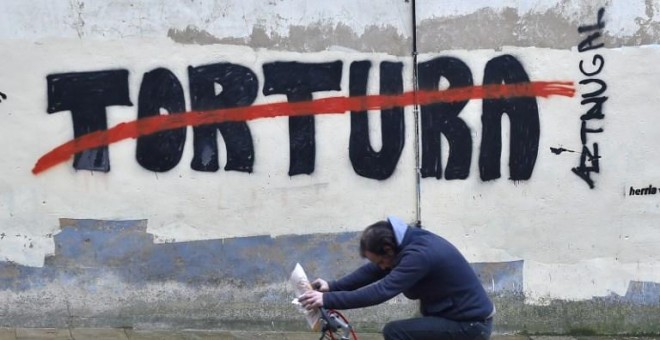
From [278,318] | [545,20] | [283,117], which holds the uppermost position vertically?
[545,20]

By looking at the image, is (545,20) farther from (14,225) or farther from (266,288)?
(14,225)

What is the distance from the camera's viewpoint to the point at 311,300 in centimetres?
511

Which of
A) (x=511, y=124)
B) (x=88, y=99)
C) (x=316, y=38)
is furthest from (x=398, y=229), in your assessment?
(x=88, y=99)

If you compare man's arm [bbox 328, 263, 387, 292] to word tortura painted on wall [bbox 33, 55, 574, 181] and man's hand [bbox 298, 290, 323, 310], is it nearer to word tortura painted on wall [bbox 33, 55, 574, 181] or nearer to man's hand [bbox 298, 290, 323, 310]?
man's hand [bbox 298, 290, 323, 310]

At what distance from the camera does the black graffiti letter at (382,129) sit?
306 inches

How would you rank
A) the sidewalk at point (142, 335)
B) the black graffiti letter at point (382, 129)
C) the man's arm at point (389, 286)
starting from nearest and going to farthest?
1. the man's arm at point (389, 286)
2. the sidewalk at point (142, 335)
3. the black graffiti letter at point (382, 129)

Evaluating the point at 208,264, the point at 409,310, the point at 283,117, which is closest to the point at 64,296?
the point at 208,264

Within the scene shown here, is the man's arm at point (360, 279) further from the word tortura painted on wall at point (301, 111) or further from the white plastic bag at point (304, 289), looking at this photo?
the word tortura painted on wall at point (301, 111)

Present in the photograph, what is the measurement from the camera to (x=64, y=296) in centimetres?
764

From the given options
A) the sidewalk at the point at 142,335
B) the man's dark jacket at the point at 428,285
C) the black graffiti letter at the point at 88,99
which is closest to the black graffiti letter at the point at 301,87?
the black graffiti letter at the point at 88,99

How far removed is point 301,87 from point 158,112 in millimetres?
1141

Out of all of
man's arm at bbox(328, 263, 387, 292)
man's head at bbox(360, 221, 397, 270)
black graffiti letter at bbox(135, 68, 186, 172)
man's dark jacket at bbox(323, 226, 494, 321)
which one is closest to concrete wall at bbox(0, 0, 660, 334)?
black graffiti letter at bbox(135, 68, 186, 172)

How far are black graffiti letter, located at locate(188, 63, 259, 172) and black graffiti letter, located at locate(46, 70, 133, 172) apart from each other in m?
0.56

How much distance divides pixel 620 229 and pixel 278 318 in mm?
2920
